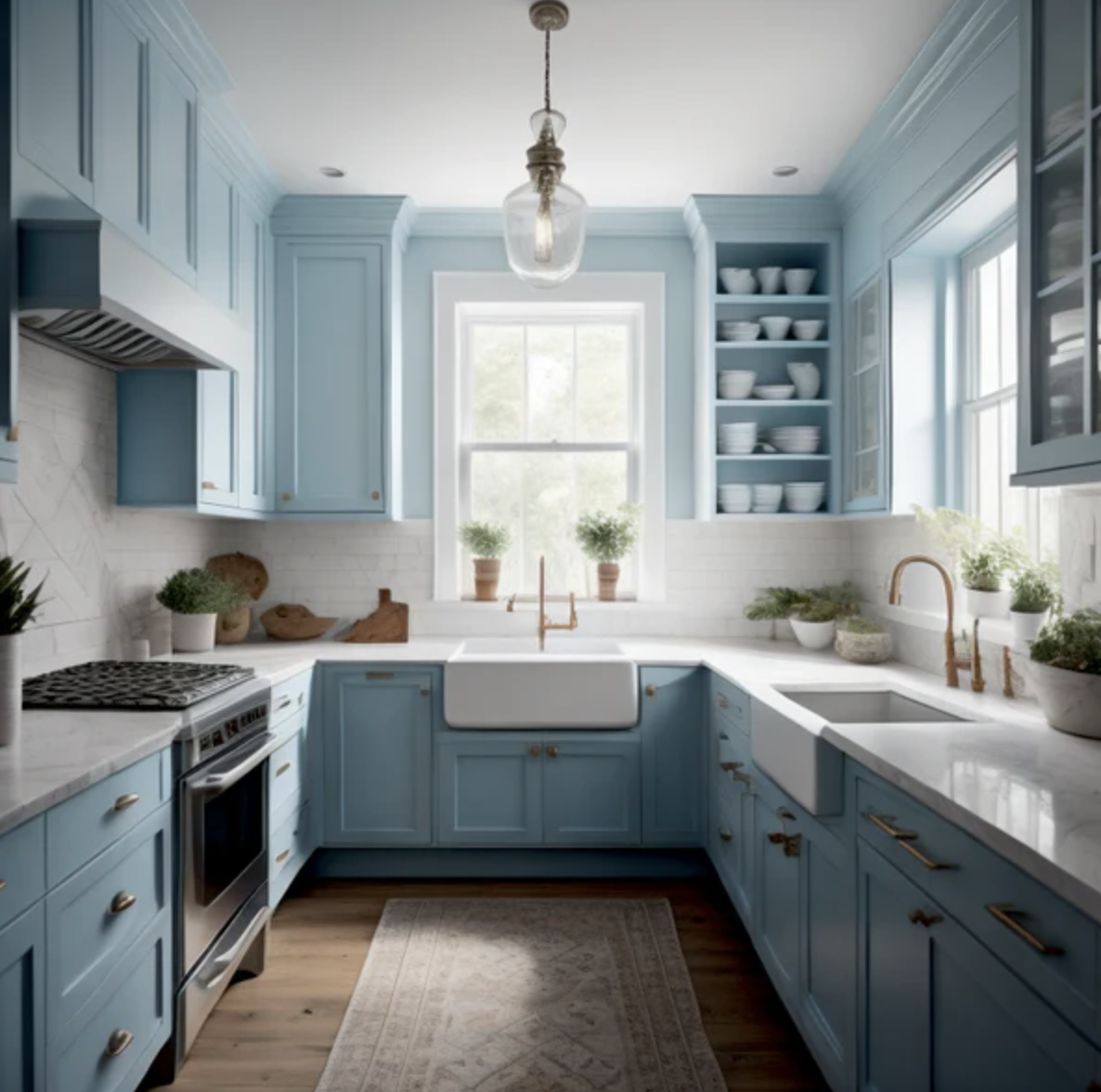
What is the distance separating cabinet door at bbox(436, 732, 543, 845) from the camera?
331cm

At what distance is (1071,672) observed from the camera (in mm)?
1867

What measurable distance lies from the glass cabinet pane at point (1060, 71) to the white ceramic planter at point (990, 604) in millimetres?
1263

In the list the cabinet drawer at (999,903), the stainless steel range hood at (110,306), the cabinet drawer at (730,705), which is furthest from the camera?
the cabinet drawer at (730,705)

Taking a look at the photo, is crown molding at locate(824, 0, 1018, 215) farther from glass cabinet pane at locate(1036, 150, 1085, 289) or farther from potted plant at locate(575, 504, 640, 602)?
potted plant at locate(575, 504, 640, 602)

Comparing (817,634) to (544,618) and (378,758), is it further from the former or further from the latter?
(378,758)

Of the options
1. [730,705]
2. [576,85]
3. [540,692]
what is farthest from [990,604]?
[576,85]

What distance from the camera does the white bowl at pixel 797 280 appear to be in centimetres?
371

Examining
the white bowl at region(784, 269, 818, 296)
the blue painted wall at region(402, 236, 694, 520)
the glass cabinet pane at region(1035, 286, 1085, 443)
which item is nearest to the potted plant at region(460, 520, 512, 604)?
the blue painted wall at region(402, 236, 694, 520)

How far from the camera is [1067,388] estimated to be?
1.73 m

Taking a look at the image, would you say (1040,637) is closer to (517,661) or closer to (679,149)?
(517,661)

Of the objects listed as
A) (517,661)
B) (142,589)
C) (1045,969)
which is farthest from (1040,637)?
(142,589)

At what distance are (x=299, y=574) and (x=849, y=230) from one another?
9.42ft

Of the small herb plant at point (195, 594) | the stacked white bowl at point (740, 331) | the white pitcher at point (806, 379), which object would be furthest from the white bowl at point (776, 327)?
the small herb plant at point (195, 594)

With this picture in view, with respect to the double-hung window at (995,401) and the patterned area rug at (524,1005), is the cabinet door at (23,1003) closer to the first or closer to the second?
the patterned area rug at (524,1005)
